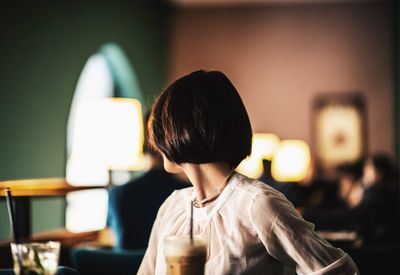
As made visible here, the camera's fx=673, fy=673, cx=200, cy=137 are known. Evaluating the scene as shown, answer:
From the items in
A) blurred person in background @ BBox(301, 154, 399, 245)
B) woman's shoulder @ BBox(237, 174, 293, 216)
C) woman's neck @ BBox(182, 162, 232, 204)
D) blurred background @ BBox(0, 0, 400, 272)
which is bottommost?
blurred person in background @ BBox(301, 154, 399, 245)

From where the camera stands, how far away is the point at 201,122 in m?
1.38

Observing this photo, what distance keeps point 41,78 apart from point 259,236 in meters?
4.66

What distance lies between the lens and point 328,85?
928 centimetres

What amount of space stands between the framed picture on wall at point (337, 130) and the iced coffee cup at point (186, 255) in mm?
8189

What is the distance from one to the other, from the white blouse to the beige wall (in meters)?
7.96

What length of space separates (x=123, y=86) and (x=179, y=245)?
7243 millimetres

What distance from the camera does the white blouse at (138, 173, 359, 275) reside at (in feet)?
4.23

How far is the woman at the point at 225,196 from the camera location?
1.30 m

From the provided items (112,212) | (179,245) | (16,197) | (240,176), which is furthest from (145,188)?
(179,245)

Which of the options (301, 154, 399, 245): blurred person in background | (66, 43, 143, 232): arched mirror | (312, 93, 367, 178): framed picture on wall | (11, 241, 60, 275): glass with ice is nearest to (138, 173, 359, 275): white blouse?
(11, 241, 60, 275): glass with ice

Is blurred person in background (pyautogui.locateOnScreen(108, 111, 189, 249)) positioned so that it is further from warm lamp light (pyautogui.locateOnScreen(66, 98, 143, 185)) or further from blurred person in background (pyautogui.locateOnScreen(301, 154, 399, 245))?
blurred person in background (pyautogui.locateOnScreen(301, 154, 399, 245))

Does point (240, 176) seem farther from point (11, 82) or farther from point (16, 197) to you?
point (11, 82)

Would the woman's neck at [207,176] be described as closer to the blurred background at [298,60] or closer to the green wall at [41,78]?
the green wall at [41,78]

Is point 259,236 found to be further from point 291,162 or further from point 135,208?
point 291,162
